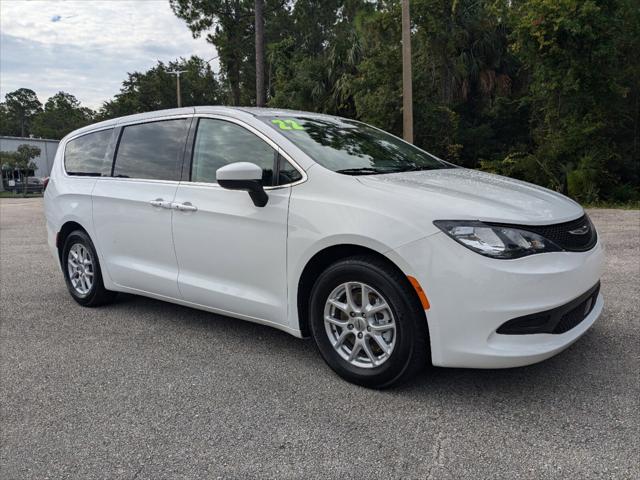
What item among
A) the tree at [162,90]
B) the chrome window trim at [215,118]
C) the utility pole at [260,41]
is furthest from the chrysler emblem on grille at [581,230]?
the tree at [162,90]

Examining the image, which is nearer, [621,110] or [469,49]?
[621,110]

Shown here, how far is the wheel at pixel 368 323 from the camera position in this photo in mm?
2975

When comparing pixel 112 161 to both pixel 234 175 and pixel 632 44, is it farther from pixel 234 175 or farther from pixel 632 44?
pixel 632 44

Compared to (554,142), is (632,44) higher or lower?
higher

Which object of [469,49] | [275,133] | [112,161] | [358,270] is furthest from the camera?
[469,49]

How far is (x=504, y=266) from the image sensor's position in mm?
2750

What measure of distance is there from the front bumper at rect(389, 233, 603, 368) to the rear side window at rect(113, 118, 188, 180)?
7.02 ft

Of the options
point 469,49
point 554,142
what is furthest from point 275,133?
point 469,49

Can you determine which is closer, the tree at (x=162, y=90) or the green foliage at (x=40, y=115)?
the tree at (x=162, y=90)

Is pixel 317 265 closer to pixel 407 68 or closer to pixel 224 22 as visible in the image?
pixel 407 68

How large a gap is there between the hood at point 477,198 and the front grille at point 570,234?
33mm

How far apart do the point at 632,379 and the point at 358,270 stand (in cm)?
174

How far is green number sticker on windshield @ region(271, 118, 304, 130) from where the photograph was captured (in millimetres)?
3832

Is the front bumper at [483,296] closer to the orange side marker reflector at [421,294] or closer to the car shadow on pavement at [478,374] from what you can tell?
the orange side marker reflector at [421,294]
